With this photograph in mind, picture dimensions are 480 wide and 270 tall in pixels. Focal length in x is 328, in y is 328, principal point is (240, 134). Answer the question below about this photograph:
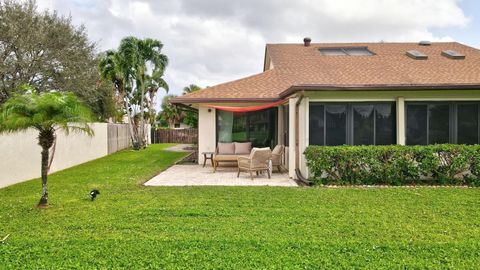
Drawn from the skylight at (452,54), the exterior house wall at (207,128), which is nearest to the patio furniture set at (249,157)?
the exterior house wall at (207,128)

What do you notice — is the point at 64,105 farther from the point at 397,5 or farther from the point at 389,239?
the point at 397,5

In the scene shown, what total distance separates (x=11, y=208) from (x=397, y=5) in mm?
19204

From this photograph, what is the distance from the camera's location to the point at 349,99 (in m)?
10.7

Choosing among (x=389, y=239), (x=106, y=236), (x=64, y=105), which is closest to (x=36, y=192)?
(x=64, y=105)

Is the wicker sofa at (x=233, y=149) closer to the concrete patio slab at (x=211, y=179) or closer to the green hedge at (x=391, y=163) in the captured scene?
the concrete patio slab at (x=211, y=179)

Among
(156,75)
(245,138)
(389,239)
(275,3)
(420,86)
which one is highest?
(275,3)

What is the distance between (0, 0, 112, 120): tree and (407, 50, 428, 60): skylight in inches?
690

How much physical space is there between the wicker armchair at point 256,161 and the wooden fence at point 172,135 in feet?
81.5

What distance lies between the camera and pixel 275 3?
1698cm

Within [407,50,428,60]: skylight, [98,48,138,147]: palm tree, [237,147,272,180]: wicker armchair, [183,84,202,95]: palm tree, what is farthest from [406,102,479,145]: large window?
[183,84,202,95]: palm tree

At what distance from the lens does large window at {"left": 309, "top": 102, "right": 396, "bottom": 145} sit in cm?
1074

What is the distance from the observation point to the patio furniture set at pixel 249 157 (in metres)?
10.9

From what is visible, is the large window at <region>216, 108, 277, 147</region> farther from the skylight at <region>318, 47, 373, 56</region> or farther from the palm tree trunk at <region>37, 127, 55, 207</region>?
the palm tree trunk at <region>37, 127, 55, 207</region>

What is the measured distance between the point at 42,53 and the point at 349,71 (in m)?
15.0
